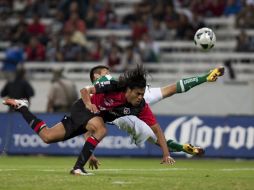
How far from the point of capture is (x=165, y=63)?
1155 inches

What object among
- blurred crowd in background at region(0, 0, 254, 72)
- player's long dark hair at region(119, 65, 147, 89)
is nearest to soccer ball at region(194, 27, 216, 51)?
player's long dark hair at region(119, 65, 147, 89)

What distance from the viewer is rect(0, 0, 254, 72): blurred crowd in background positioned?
2856 centimetres

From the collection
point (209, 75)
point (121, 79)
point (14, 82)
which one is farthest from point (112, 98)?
point (14, 82)

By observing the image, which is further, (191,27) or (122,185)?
(191,27)

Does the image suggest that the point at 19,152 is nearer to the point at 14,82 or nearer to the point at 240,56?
the point at 14,82

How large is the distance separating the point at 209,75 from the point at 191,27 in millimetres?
12633

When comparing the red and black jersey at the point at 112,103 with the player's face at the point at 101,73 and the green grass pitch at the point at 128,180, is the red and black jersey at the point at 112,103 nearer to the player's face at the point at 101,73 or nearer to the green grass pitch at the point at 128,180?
the player's face at the point at 101,73

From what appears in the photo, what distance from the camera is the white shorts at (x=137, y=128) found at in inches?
681

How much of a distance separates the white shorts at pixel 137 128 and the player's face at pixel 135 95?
178 centimetres

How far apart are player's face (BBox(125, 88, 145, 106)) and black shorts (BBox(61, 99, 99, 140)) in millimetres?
678

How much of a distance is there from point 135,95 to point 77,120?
1134mm

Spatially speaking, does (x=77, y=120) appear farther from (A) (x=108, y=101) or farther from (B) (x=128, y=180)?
(B) (x=128, y=180)

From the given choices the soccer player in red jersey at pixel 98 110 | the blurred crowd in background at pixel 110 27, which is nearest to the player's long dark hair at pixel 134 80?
the soccer player in red jersey at pixel 98 110

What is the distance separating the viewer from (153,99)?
17250mm
